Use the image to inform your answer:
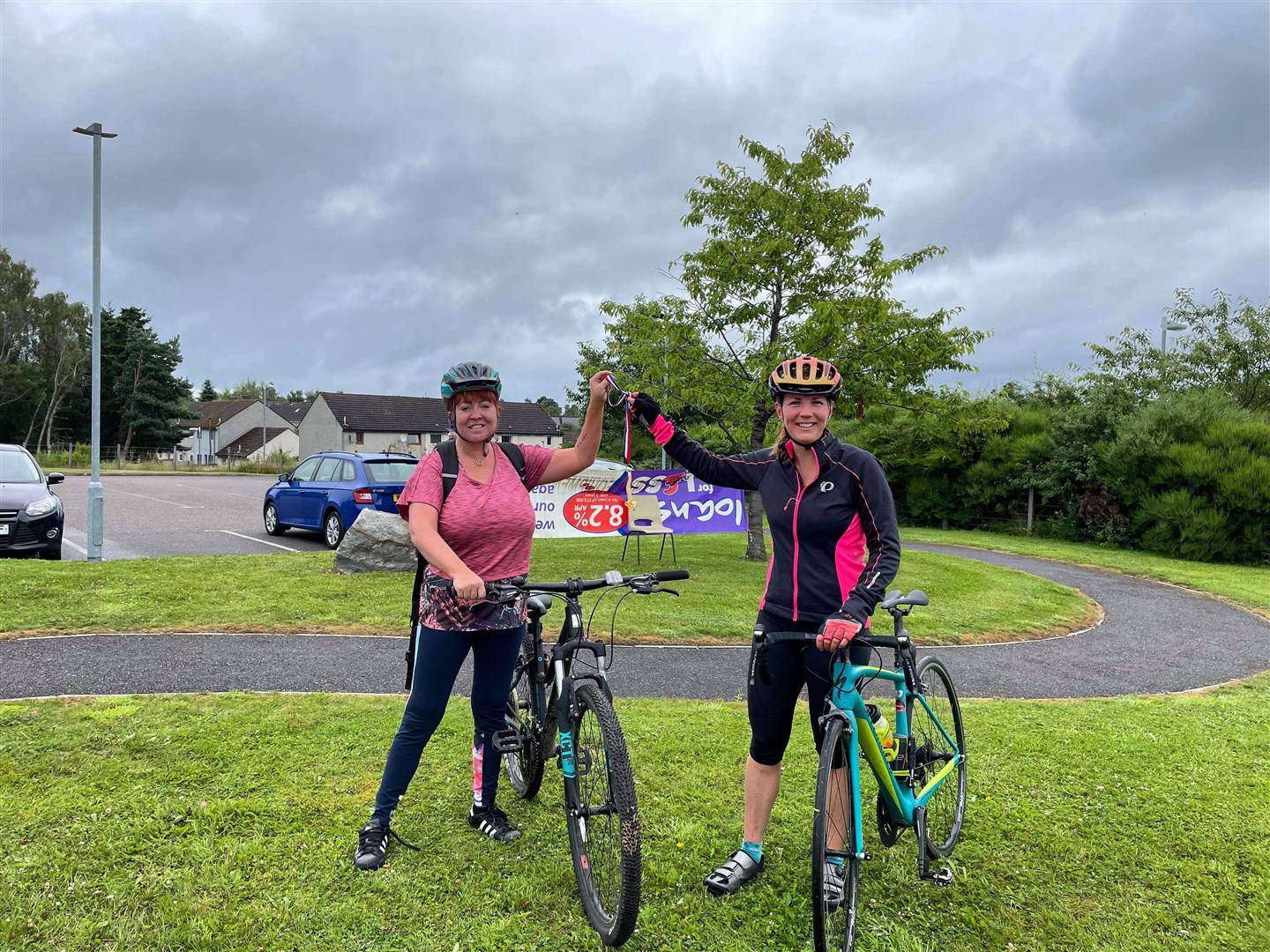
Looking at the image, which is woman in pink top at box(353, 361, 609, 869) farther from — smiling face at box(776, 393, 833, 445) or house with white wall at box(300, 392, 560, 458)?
house with white wall at box(300, 392, 560, 458)

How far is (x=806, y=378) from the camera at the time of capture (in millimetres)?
3162

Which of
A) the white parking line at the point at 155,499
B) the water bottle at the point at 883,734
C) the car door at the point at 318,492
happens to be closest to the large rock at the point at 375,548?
the car door at the point at 318,492

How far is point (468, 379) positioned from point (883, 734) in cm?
208

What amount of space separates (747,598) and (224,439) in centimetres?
8420

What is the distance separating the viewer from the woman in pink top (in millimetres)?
3312

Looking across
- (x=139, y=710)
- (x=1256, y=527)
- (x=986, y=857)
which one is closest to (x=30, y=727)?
(x=139, y=710)

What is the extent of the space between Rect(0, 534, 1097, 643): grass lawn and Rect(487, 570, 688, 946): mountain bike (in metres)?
4.41

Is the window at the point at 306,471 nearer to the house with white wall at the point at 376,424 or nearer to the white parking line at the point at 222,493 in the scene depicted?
the white parking line at the point at 222,493

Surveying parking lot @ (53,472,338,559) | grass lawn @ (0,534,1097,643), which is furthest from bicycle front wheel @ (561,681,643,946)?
parking lot @ (53,472,338,559)

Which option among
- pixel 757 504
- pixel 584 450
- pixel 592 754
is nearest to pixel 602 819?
pixel 592 754

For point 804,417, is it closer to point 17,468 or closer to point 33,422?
point 17,468

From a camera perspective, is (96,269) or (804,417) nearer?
(804,417)

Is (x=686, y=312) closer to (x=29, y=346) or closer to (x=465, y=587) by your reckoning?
(x=465, y=587)

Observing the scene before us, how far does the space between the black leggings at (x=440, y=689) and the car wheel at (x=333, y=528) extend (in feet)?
35.4
